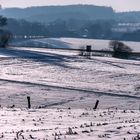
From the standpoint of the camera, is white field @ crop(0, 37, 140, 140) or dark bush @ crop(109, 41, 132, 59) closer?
white field @ crop(0, 37, 140, 140)

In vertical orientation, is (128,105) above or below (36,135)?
below

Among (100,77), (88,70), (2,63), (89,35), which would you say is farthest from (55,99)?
(89,35)

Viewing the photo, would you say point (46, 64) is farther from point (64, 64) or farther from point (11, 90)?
point (11, 90)

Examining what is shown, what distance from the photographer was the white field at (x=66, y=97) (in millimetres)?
12438

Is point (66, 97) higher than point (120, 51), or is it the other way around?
point (120, 51)

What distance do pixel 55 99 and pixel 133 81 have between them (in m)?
17.1

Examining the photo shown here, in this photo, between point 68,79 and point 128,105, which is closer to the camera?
point 128,105

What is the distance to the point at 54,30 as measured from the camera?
7805 inches

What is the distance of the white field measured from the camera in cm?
1244

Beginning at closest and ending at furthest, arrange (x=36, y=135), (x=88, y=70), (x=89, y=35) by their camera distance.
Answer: (x=36, y=135) → (x=88, y=70) → (x=89, y=35)

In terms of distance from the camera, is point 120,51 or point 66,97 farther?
point 120,51

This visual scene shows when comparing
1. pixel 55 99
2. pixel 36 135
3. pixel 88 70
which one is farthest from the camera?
pixel 88 70

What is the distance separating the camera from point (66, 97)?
33.2m

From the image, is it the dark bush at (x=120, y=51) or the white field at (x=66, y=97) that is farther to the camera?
the dark bush at (x=120, y=51)
